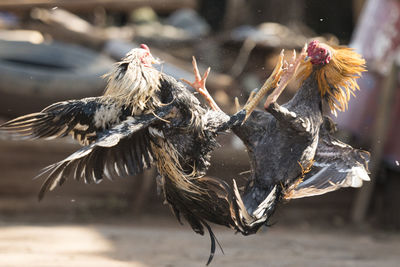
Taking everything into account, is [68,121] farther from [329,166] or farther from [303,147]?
[329,166]

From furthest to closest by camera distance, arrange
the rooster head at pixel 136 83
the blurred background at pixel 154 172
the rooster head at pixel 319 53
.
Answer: the blurred background at pixel 154 172
the rooster head at pixel 319 53
the rooster head at pixel 136 83

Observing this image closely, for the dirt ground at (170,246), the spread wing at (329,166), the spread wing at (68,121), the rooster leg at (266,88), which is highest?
the rooster leg at (266,88)

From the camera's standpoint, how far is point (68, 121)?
379 centimetres

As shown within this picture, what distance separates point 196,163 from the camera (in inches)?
151

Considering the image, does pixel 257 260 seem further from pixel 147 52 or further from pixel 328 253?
pixel 147 52

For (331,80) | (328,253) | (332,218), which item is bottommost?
(332,218)

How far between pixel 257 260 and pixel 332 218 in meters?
2.83

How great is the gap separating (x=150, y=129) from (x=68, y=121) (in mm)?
504

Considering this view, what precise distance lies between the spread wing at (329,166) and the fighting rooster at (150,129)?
550 millimetres

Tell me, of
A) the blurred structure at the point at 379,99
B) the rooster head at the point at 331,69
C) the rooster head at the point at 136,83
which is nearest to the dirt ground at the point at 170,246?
the blurred structure at the point at 379,99

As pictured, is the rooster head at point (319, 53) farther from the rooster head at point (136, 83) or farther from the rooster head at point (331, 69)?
the rooster head at point (136, 83)

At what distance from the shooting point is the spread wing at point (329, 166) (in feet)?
13.3

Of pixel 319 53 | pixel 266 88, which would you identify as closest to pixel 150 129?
pixel 266 88

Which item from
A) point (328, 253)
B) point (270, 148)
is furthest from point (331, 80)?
point (328, 253)
